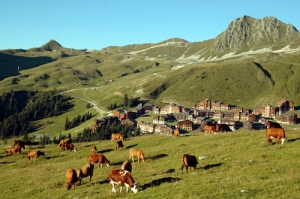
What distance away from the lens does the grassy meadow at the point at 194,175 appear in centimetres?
2072

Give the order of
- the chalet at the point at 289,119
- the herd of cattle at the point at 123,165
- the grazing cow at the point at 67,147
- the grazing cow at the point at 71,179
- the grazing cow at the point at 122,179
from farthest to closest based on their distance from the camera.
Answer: the chalet at the point at 289,119, the grazing cow at the point at 67,147, the grazing cow at the point at 71,179, the herd of cattle at the point at 123,165, the grazing cow at the point at 122,179

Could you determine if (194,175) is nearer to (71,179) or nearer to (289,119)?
(71,179)

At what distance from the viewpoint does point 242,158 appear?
30656 millimetres

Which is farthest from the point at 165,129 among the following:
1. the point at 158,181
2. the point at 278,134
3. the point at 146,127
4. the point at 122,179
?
the point at 122,179

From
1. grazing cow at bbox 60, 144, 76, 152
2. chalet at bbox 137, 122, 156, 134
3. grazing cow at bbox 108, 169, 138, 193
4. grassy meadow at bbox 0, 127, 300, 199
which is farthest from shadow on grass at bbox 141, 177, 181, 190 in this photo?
chalet at bbox 137, 122, 156, 134

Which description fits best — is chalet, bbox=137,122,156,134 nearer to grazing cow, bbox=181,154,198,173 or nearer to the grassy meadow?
the grassy meadow

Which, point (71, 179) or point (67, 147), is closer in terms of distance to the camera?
point (71, 179)

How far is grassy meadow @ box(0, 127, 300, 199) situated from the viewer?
20719 mm

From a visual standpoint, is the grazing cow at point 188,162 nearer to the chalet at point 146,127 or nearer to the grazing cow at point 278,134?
the grazing cow at point 278,134

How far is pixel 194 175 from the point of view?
26.1 m

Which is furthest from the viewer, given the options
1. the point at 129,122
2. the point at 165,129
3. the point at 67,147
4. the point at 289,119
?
Answer: the point at 129,122

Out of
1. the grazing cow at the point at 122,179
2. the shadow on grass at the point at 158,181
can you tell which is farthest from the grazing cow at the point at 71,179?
the shadow on grass at the point at 158,181

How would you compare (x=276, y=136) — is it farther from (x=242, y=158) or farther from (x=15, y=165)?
(x=15, y=165)

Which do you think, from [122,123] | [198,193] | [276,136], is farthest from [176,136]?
[122,123]
